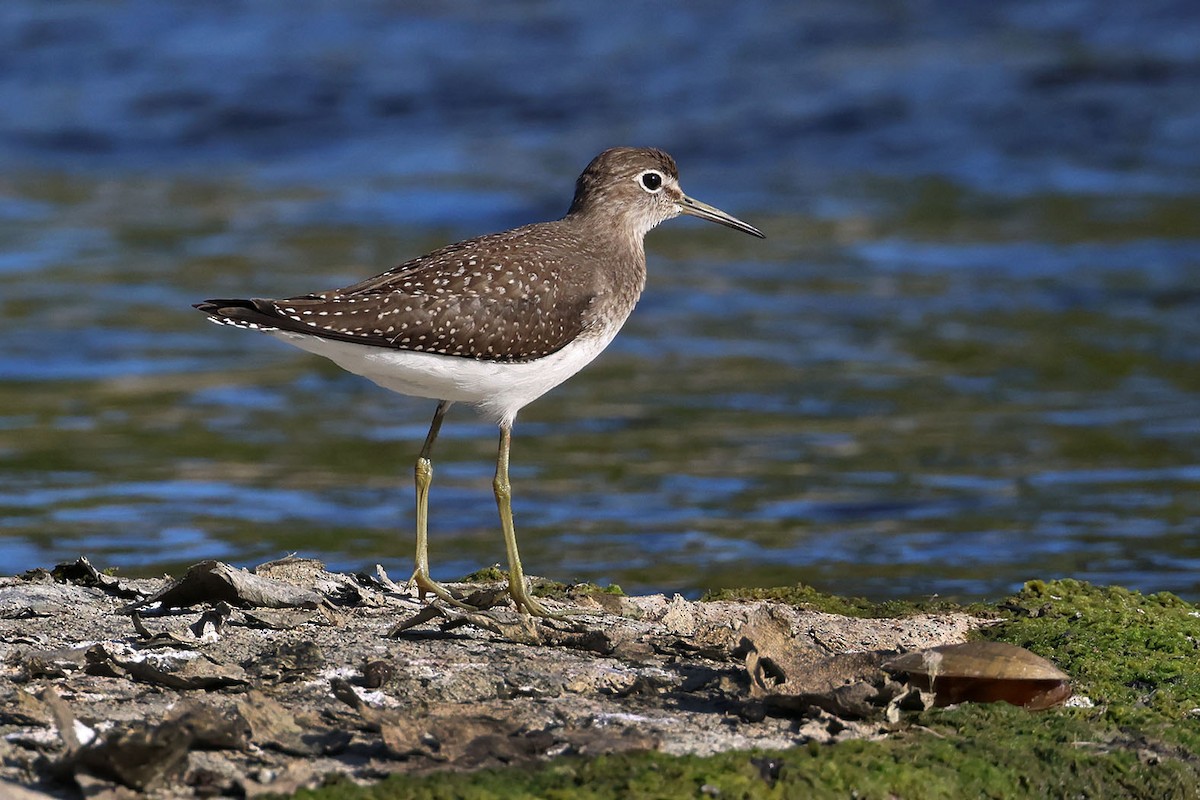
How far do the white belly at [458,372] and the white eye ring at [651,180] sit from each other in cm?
149

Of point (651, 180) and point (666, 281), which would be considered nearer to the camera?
point (651, 180)

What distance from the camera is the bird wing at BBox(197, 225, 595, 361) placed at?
6.95 meters

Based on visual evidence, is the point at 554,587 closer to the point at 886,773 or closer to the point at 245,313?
the point at 245,313

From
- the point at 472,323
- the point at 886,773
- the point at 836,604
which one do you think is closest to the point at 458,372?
the point at 472,323

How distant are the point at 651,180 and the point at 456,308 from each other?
1.95 m

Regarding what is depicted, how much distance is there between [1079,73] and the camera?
23500 millimetres

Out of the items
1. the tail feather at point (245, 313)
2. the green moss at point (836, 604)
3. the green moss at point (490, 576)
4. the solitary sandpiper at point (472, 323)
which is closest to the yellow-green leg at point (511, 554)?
the solitary sandpiper at point (472, 323)

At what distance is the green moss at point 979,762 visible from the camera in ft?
14.8

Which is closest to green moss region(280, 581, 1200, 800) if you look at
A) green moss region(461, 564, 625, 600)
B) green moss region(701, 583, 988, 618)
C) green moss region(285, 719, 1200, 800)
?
green moss region(285, 719, 1200, 800)

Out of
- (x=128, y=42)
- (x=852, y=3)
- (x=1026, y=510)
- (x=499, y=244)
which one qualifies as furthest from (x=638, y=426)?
(x=128, y=42)

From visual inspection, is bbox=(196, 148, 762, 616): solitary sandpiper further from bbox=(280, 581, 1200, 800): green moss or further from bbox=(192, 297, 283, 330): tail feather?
bbox=(280, 581, 1200, 800): green moss

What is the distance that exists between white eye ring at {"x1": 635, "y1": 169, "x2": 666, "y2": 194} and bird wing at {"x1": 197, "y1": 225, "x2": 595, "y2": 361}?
4.02 ft

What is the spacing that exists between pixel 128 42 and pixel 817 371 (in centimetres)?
1904

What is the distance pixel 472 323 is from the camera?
23.2 ft
